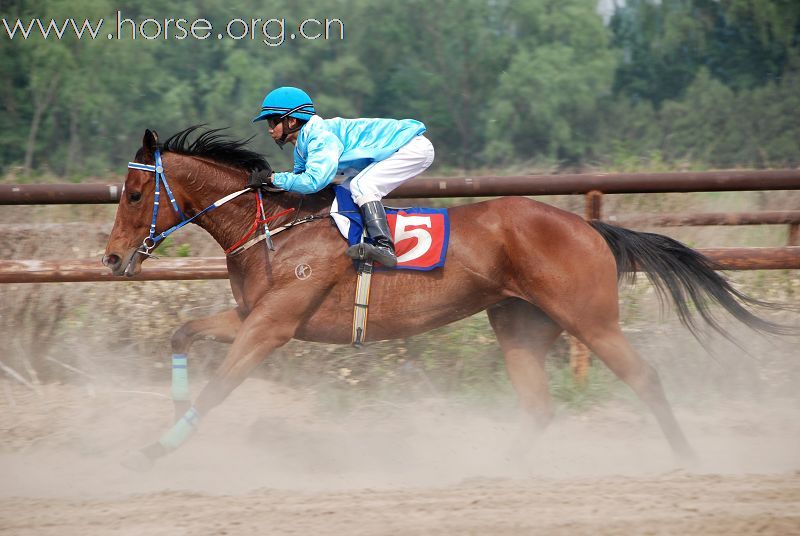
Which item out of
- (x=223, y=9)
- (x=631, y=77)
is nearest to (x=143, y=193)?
(x=223, y=9)

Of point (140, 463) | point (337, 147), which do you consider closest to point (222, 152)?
point (337, 147)

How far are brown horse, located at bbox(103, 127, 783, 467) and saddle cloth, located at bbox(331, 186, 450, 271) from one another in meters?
0.08

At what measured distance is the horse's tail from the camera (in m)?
5.53

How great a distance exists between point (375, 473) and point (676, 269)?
7.63ft

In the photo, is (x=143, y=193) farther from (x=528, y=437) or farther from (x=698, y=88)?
(x=698, y=88)

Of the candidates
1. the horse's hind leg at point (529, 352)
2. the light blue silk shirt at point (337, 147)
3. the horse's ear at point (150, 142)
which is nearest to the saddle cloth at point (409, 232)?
the light blue silk shirt at point (337, 147)

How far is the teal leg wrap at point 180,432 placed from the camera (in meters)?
4.89

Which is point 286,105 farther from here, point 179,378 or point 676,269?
point 676,269

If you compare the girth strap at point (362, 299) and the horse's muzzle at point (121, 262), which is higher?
the horse's muzzle at point (121, 262)

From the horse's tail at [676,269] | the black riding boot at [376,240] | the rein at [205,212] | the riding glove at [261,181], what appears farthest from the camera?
the horse's tail at [676,269]

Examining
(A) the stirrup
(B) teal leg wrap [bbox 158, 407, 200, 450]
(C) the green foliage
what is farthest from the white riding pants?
(C) the green foliage

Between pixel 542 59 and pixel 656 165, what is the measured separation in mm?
22670

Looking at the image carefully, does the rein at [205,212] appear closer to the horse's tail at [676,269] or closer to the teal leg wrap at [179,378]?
the teal leg wrap at [179,378]

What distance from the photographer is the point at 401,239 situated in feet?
17.1
